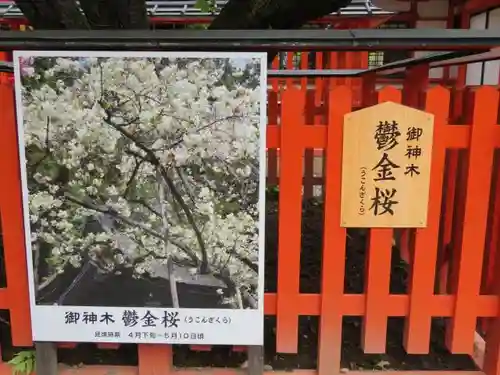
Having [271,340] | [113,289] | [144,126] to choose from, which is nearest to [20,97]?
[144,126]

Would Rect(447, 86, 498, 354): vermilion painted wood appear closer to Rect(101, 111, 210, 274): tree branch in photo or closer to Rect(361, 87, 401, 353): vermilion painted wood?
Rect(361, 87, 401, 353): vermilion painted wood

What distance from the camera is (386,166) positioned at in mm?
2672

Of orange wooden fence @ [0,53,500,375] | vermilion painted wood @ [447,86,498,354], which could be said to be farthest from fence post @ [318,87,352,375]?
vermilion painted wood @ [447,86,498,354]

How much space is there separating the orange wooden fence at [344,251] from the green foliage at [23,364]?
3.4 inches

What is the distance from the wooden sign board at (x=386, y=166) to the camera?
2623 millimetres

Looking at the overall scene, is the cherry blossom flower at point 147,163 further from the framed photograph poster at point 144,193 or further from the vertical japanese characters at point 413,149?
the vertical japanese characters at point 413,149

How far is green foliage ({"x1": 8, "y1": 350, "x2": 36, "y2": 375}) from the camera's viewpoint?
294 centimetres

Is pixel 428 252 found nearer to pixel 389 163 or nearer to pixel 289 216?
pixel 389 163

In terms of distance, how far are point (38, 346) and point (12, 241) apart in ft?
1.91

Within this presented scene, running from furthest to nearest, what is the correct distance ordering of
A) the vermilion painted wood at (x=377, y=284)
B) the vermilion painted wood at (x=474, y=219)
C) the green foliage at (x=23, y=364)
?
the green foliage at (x=23, y=364)
the vermilion painted wood at (x=377, y=284)
the vermilion painted wood at (x=474, y=219)

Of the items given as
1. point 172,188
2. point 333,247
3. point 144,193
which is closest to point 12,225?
point 144,193

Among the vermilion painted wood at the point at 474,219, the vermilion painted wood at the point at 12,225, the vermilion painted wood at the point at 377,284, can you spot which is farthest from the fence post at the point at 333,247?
the vermilion painted wood at the point at 12,225

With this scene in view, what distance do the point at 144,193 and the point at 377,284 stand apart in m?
1.32

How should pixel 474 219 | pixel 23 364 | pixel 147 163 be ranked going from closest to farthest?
pixel 147 163, pixel 474 219, pixel 23 364
